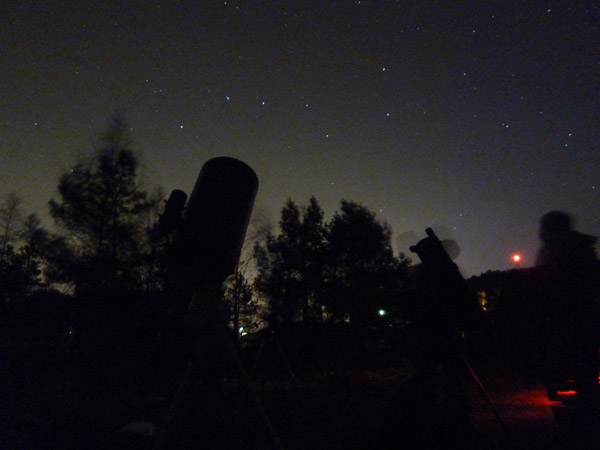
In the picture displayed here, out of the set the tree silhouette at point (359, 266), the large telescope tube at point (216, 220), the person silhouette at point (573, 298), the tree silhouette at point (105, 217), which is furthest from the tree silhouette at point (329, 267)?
the large telescope tube at point (216, 220)

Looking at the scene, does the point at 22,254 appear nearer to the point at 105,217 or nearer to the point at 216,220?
the point at 105,217

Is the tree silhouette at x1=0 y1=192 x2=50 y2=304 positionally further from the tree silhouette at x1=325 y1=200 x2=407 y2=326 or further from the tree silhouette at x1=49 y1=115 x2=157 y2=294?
the tree silhouette at x1=325 y1=200 x2=407 y2=326

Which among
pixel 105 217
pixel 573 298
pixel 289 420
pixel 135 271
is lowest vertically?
pixel 289 420

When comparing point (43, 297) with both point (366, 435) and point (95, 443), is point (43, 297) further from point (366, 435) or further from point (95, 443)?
point (366, 435)

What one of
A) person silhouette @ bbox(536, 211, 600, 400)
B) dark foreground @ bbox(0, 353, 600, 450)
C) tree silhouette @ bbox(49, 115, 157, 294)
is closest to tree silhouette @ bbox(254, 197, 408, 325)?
tree silhouette @ bbox(49, 115, 157, 294)

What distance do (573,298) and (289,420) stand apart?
465 cm

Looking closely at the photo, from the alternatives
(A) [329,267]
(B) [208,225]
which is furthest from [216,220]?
(A) [329,267]

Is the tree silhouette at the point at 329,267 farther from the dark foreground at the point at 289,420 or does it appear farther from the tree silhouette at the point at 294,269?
the dark foreground at the point at 289,420

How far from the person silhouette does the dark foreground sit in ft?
1.42

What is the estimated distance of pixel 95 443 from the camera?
159 inches

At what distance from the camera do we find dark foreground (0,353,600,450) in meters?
3.54

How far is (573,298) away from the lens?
331 cm

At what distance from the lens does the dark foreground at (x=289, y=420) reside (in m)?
3.54

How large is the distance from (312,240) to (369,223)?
445 cm
